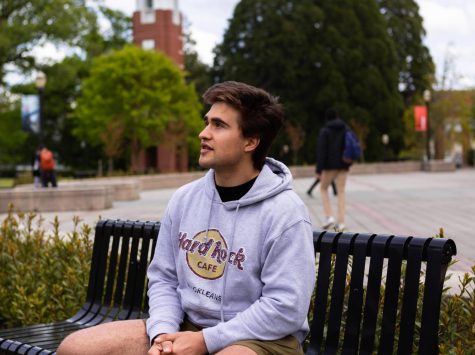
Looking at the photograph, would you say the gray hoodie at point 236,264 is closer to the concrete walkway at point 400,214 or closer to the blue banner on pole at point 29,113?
the concrete walkway at point 400,214

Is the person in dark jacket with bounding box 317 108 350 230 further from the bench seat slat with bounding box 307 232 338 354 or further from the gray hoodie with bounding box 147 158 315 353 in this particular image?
the gray hoodie with bounding box 147 158 315 353

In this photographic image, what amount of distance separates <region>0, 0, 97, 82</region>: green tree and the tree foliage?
42.4ft

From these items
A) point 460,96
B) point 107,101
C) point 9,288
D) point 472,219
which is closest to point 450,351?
point 9,288

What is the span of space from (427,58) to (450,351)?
62916 millimetres

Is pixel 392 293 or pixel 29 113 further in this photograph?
pixel 29 113

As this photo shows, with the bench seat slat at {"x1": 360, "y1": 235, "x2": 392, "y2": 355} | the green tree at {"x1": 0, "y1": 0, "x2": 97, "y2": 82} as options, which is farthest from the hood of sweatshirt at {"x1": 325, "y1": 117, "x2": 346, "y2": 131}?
the green tree at {"x1": 0, "y1": 0, "x2": 97, "y2": 82}

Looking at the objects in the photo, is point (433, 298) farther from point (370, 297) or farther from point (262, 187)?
point (262, 187)

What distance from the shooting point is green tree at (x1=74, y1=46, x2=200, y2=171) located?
42.9 metres

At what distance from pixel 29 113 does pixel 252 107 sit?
2607 cm

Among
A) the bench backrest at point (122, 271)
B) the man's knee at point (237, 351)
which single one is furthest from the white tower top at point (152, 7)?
the man's knee at point (237, 351)

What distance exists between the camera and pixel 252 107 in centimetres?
324

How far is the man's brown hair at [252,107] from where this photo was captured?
10.5ft

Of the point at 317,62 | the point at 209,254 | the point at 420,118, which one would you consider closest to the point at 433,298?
the point at 209,254

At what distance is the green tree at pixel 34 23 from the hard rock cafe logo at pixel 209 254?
43.7 m
